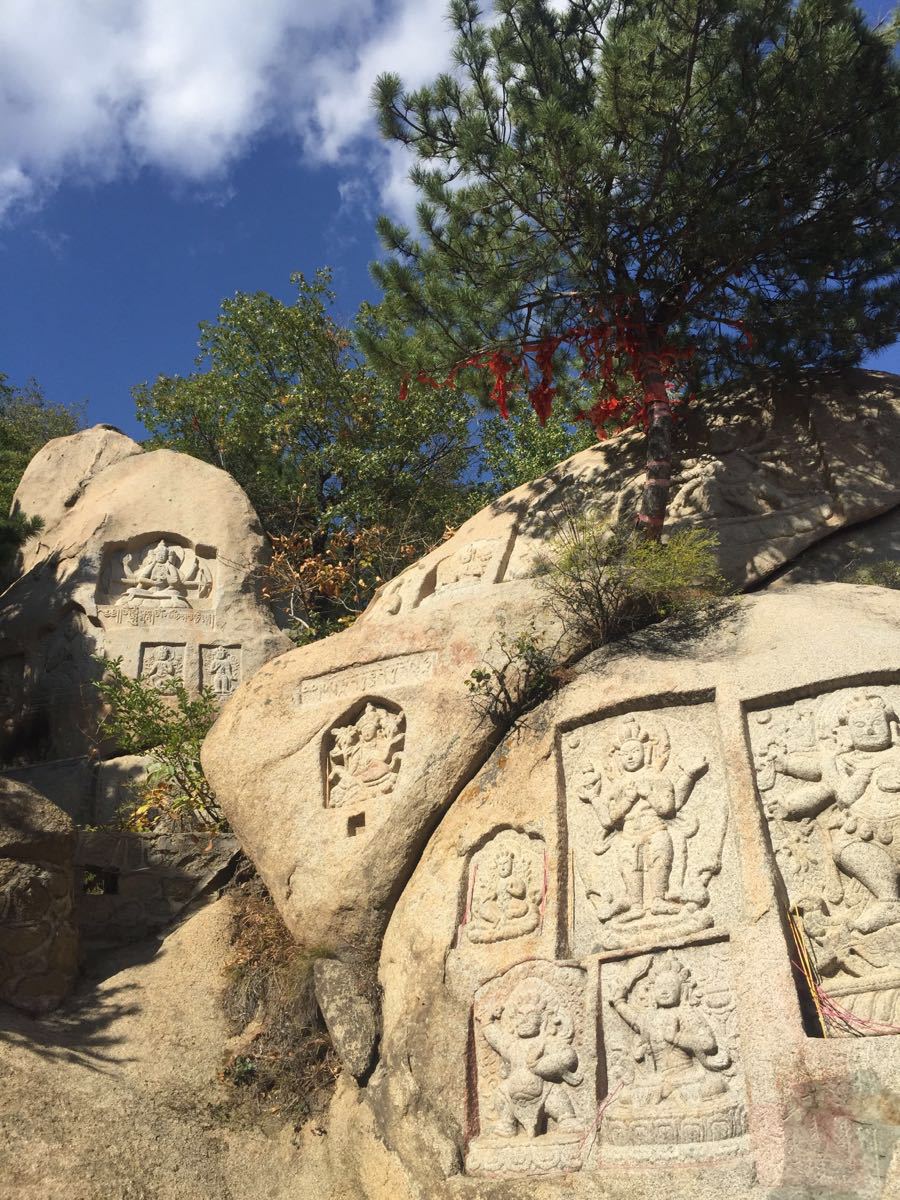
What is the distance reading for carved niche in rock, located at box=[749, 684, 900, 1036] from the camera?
6.31m

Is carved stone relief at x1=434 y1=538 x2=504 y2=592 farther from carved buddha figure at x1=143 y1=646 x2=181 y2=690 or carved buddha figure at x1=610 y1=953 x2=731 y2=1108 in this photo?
carved buddha figure at x1=610 y1=953 x2=731 y2=1108

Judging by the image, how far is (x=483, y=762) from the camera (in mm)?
7973

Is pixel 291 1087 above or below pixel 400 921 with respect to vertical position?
below

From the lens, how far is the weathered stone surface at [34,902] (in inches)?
306

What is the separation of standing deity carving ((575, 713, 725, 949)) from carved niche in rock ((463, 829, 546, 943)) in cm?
30

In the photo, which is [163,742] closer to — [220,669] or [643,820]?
[220,669]

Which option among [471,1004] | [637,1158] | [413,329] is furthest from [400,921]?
[413,329]

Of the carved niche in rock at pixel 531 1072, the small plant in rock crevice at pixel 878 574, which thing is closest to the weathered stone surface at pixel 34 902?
the carved niche in rock at pixel 531 1072

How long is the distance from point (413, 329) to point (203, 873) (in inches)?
201

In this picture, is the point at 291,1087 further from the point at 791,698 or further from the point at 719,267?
the point at 719,267

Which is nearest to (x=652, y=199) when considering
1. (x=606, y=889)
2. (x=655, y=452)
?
(x=655, y=452)

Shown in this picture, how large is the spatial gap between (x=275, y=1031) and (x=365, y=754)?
1991 mm

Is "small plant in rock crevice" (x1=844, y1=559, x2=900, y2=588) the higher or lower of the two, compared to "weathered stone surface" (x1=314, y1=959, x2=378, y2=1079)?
higher

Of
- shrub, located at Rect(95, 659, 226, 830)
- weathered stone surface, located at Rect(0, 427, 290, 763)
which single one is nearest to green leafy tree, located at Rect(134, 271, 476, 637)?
weathered stone surface, located at Rect(0, 427, 290, 763)
